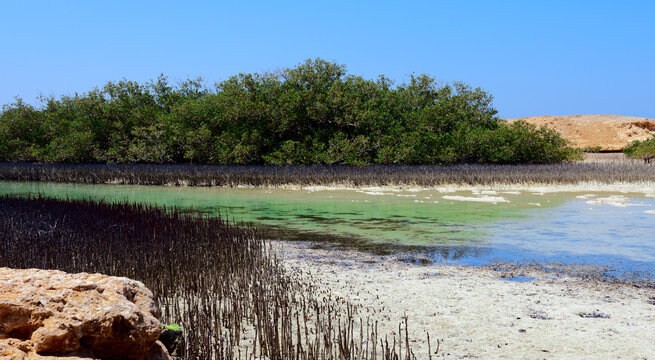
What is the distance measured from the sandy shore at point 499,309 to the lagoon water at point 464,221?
4.31 feet

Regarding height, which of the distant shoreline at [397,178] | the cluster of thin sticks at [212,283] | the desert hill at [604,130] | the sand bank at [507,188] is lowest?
the cluster of thin sticks at [212,283]

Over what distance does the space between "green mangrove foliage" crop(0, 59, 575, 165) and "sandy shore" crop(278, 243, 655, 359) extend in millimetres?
23091

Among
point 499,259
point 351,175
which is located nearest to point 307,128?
point 351,175

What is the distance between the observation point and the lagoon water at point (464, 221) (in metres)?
10.3

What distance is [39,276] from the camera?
11.2 feet

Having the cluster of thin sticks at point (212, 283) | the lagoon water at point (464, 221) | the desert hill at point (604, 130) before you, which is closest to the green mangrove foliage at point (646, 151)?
the desert hill at point (604, 130)

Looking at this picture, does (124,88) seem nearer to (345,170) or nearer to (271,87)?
(271,87)

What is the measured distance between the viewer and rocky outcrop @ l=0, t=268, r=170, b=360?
3115 mm

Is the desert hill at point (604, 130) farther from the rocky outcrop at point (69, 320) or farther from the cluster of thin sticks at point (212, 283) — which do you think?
the rocky outcrop at point (69, 320)

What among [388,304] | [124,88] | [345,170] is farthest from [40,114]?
[388,304]

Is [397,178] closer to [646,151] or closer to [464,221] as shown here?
[464,221]

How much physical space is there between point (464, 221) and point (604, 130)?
2224 inches

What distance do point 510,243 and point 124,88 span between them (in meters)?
33.9

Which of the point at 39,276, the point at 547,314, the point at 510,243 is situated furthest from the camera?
the point at 510,243
